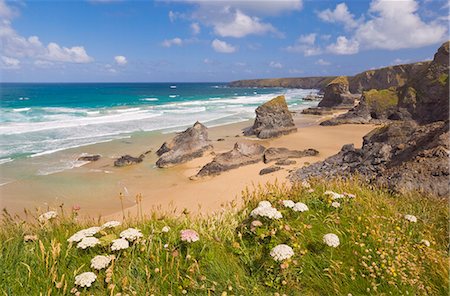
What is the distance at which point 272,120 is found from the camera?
103 feet

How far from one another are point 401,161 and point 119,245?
1063 cm

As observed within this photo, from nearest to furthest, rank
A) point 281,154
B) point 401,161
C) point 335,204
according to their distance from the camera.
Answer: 1. point 335,204
2. point 401,161
3. point 281,154

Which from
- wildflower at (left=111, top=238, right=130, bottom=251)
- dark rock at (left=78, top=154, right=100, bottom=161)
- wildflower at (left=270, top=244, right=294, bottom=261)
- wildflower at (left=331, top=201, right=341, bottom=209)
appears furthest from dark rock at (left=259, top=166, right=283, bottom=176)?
wildflower at (left=111, top=238, right=130, bottom=251)

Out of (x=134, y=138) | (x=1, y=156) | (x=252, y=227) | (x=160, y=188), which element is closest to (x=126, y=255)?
(x=252, y=227)

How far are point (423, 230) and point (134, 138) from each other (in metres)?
26.4

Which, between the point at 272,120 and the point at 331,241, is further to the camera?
the point at 272,120

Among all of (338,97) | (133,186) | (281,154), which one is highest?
(338,97)

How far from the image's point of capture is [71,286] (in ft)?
10.8

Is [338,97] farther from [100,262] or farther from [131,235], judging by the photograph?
[100,262]

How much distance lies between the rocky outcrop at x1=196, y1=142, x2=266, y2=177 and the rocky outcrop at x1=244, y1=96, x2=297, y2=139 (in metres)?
9.57

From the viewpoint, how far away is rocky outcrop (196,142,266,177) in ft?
56.6

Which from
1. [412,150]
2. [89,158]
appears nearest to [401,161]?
[412,150]

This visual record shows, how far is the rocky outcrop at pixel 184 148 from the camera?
65.5ft

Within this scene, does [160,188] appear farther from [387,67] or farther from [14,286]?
[387,67]
